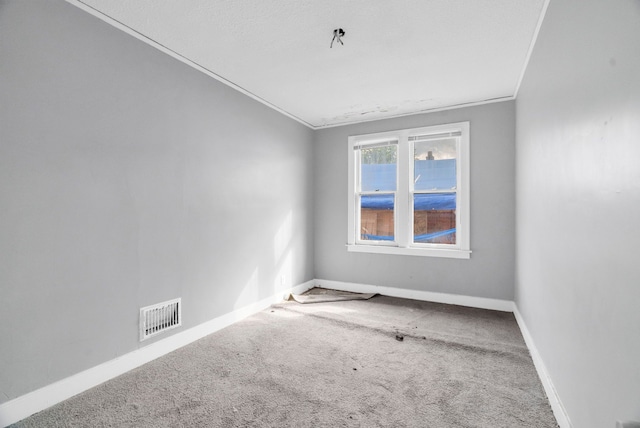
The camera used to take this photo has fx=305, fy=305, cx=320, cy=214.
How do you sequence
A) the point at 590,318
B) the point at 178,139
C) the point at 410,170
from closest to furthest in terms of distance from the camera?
1. the point at 590,318
2. the point at 178,139
3. the point at 410,170

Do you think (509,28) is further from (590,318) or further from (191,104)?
(191,104)

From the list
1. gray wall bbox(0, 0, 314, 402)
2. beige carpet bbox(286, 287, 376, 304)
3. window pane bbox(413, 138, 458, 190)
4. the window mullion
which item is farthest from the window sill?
Answer: gray wall bbox(0, 0, 314, 402)

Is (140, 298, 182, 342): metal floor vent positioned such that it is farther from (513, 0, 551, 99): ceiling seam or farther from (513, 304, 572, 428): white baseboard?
(513, 0, 551, 99): ceiling seam

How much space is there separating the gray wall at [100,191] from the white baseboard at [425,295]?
174 cm

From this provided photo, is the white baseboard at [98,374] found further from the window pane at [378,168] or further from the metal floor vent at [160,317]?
the window pane at [378,168]

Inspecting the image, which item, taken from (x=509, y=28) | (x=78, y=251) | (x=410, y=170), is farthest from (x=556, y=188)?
(x=78, y=251)

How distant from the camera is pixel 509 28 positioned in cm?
229

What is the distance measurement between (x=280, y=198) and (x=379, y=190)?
146 centimetres

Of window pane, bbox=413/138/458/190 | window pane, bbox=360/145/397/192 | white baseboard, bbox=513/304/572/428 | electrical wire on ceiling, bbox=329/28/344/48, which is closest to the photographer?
white baseboard, bbox=513/304/572/428

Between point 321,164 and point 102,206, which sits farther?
point 321,164

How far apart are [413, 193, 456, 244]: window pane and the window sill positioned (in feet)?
0.51

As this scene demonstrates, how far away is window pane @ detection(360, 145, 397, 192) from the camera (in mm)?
4375

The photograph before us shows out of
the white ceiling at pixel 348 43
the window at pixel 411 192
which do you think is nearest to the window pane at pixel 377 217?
the window at pixel 411 192

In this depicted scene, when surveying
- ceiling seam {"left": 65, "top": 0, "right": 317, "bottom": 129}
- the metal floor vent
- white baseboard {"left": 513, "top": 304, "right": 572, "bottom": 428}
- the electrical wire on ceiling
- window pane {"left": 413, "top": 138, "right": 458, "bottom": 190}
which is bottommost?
white baseboard {"left": 513, "top": 304, "right": 572, "bottom": 428}
